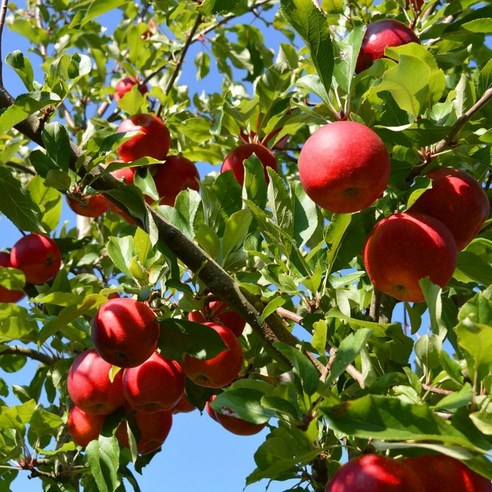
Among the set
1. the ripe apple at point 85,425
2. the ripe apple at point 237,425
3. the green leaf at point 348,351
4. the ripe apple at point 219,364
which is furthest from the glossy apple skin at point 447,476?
the ripe apple at point 85,425

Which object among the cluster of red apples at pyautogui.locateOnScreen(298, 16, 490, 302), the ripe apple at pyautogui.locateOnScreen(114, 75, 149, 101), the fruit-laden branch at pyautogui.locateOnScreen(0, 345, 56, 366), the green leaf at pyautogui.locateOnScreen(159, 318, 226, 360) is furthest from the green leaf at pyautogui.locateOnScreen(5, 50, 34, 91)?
the ripe apple at pyautogui.locateOnScreen(114, 75, 149, 101)

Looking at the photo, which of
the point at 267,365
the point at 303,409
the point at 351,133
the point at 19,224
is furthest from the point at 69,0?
the point at 303,409

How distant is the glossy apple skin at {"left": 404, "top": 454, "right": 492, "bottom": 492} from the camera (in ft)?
3.96

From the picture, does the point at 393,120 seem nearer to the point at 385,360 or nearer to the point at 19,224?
the point at 385,360

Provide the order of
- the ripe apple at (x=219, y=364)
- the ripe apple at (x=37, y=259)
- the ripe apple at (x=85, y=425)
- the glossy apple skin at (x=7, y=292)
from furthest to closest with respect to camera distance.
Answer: the glossy apple skin at (x=7, y=292)
the ripe apple at (x=37, y=259)
the ripe apple at (x=85, y=425)
the ripe apple at (x=219, y=364)

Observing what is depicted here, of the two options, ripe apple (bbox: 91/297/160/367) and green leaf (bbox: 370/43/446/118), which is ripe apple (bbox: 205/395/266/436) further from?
green leaf (bbox: 370/43/446/118)

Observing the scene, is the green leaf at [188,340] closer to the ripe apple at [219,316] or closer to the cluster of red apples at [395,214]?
the ripe apple at [219,316]

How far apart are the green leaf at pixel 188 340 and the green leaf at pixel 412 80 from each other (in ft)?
2.20

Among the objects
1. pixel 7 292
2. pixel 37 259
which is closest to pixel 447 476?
pixel 37 259

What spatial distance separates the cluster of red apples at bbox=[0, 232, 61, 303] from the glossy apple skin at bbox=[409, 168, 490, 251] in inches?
67.2

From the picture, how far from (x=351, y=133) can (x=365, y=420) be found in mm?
608

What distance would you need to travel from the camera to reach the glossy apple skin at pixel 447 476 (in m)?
1.21

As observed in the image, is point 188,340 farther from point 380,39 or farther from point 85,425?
point 380,39

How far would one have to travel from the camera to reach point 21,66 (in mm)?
1922
